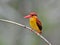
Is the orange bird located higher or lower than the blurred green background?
lower

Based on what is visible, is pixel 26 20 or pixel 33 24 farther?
pixel 26 20

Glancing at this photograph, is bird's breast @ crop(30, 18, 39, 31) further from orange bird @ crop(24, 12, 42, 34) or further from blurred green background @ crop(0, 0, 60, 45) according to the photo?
blurred green background @ crop(0, 0, 60, 45)

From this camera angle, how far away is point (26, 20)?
11188 millimetres

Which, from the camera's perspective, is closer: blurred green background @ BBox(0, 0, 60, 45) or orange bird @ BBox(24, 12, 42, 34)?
orange bird @ BBox(24, 12, 42, 34)

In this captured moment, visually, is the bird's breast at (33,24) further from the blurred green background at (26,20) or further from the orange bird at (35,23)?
the blurred green background at (26,20)

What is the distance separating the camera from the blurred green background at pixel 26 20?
10968 millimetres

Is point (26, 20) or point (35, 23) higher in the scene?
point (26, 20)

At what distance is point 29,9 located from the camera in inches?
451

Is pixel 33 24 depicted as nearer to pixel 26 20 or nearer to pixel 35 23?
pixel 35 23

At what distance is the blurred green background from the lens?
432 inches

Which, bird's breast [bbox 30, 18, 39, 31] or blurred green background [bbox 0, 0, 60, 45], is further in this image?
blurred green background [bbox 0, 0, 60, 45]

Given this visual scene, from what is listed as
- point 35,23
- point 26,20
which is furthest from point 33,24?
point 26,20

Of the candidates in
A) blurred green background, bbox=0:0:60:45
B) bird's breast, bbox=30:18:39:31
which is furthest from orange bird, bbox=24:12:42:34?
blurred green background, bbox=0:0:60:45

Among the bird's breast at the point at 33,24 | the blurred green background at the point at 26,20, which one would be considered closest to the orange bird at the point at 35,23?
the bird's breast at the point at 33,24
